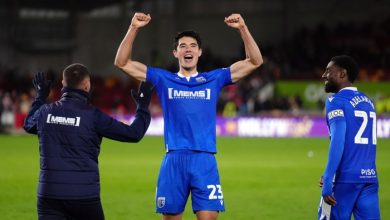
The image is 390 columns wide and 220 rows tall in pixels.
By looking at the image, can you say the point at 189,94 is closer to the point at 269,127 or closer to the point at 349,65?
the point at 349,65

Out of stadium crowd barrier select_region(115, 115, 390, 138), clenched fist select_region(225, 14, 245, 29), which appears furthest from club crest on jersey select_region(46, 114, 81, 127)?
stadium crowd barrier select_region(115, 115, 390, 138)

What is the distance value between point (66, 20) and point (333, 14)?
13162 millimetres

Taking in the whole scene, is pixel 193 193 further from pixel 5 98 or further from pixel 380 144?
pixel 5 98

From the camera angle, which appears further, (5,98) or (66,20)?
(66,20)

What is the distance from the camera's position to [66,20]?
1528 inches

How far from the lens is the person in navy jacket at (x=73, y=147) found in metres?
6.53

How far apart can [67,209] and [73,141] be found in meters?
0.56

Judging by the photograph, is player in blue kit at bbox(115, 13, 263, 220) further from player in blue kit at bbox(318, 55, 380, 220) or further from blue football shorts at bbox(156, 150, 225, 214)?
player in blue kit at bbox(318, 55, 380, 220)

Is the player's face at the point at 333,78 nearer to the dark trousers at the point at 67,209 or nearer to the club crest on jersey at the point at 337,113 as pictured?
the club crest on jersey at the point at 337,113

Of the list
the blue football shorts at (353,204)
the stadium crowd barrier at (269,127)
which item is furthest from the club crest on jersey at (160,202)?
the stadium crowd barrier at (269,127)

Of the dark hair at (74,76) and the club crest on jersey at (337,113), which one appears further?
the club crest on jersey at (337,113)

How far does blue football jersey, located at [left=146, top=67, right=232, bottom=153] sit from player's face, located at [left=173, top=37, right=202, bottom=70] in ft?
0.40

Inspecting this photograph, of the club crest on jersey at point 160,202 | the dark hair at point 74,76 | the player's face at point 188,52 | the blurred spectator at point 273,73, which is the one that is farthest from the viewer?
the blurred spectator at point 273,73

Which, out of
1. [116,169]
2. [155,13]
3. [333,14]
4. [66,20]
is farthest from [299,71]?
[116,169]
